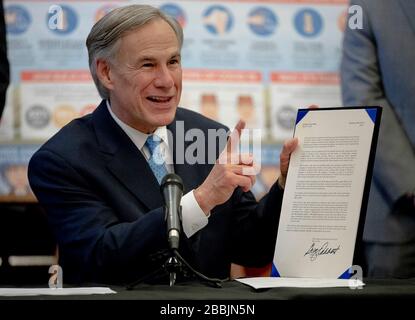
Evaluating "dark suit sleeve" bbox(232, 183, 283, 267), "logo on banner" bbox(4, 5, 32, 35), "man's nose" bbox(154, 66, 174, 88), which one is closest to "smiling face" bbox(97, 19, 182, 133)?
"man's nose" bbox(154, 66, 174, 88)

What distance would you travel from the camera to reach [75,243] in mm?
2430

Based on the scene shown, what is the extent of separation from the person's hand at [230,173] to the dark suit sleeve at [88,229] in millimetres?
158

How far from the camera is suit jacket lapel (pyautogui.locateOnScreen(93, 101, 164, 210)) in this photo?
8.23 feet

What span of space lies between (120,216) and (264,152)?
1.39m

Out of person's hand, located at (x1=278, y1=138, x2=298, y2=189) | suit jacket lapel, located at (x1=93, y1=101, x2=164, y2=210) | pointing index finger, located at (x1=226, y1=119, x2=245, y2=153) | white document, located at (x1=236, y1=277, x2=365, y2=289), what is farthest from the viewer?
suit jacket lapel, located at (x1=93, y1=101, x2=164, y2=210)

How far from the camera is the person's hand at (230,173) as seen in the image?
7.35ft

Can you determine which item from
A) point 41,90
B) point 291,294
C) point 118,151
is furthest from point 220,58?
point 291,294

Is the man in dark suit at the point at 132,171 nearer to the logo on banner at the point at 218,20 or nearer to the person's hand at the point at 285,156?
the person's hand at the point at 285,156

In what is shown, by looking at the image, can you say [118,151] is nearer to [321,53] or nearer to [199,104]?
[199,104]

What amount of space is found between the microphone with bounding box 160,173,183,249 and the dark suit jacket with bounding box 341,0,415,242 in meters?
1.05

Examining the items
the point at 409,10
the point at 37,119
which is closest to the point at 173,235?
the point at 409,10

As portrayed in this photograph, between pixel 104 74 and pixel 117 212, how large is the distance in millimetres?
462

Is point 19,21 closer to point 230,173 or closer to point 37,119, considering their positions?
point 37,119
